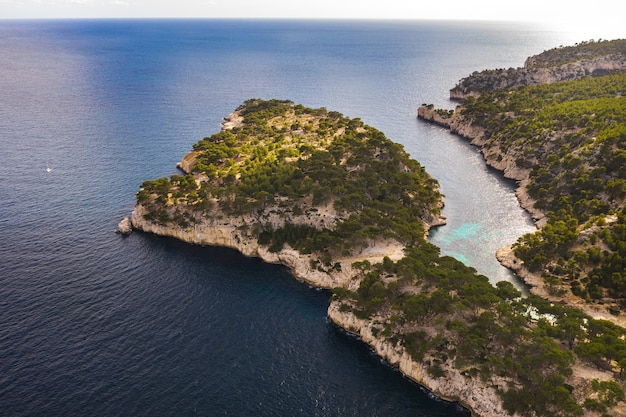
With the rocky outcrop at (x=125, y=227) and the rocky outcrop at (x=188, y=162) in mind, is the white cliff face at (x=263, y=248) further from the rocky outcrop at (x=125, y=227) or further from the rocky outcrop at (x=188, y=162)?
the rocky outcrop at (x=188, y=162)

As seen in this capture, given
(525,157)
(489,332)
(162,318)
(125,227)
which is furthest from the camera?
(525,157)

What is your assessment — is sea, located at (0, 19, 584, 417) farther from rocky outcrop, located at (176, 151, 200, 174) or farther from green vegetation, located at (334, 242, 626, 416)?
rocky outcrop, located at (176, 151, 200, 174)

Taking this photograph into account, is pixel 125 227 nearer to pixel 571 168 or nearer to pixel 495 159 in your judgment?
pixel 571 168

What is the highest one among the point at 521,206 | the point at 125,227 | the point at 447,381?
the point at 521,206

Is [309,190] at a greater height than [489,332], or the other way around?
[309,190]

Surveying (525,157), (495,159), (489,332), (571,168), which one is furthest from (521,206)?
(489,332)

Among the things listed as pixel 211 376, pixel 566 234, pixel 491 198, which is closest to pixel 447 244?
pixel 566 234

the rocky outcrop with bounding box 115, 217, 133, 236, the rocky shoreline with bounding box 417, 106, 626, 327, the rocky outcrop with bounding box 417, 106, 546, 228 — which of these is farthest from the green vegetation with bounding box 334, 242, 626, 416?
the rocky outcrop with bounding box 115, 217, 133, 236

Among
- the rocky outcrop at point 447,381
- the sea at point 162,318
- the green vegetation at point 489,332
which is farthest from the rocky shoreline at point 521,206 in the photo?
the rocky outcrop at point 447,381
